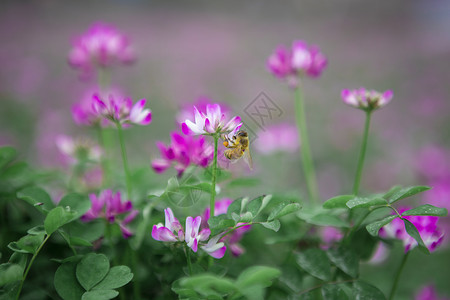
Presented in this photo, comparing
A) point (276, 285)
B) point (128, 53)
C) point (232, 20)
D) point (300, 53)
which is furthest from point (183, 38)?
point (276, 285)

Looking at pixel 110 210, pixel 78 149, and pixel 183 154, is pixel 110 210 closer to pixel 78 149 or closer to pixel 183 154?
pixel 183 154

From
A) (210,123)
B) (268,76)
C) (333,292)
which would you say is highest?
(210,123)

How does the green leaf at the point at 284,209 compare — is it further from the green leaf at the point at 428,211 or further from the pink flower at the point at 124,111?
the pink flower at the point at 124,111

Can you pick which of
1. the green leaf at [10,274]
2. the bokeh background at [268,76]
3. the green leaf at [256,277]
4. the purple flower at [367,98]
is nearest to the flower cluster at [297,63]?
the purple flower at [367,98]

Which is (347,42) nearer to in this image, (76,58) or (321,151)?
(321,151)

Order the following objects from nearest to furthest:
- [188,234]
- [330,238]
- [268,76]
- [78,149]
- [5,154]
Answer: [188,234] < [5,154] < [330,238] < [78,149] < [268,76]

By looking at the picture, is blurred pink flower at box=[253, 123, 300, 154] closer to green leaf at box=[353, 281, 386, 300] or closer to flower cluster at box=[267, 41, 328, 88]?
flower cluster at box=[267, 41, 328, 88]

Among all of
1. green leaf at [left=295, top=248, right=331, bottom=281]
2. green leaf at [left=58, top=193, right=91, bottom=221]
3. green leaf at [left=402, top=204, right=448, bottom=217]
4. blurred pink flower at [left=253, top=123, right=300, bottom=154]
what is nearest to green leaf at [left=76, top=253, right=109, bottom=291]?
green leaf at [left=58, top=193, right=91, bottom=221]

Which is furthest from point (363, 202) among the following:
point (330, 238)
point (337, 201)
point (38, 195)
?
point (38, 195)
